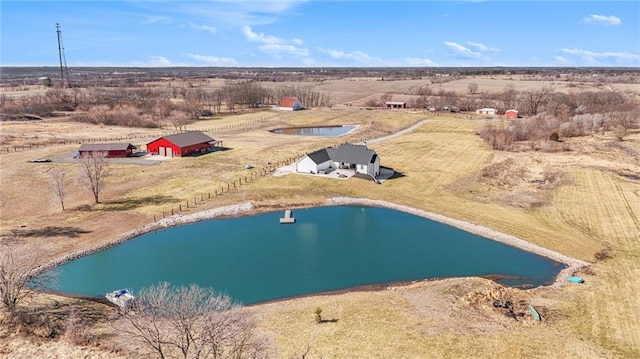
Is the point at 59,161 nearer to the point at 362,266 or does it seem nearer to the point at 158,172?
the point at 158,172

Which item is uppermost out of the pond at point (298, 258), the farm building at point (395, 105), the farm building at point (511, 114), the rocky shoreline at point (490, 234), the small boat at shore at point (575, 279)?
the farm building at point (395, 105)

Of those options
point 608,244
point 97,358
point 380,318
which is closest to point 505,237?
point 608,244

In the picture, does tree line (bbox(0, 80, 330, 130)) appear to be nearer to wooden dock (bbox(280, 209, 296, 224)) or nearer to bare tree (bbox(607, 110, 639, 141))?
wooden dock (bbox(280, 209, 296, 224))

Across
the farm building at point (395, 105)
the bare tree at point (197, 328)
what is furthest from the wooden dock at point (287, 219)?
the farm building at point (395, 105)

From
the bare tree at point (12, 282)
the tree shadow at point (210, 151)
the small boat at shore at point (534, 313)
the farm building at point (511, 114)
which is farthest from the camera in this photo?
the farm building at point (511, 114)

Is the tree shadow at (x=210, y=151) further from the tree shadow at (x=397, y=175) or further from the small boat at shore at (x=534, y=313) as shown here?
the small boat at shore at (x=534, y=313)

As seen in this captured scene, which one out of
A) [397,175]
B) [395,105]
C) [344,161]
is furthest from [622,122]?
[395,105]

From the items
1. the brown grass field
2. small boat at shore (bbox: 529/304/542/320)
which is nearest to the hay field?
the brown grass field
